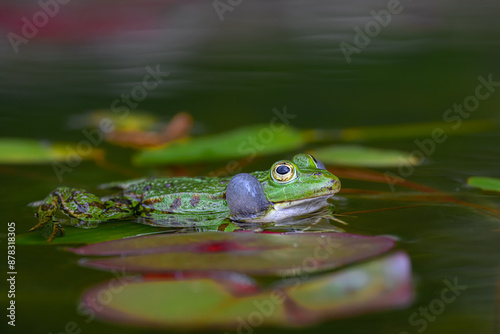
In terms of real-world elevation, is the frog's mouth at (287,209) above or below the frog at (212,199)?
below

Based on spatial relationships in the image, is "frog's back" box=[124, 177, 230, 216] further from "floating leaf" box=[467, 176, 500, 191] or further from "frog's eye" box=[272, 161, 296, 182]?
"floating leaf" box=[467, 176, 500, 191]

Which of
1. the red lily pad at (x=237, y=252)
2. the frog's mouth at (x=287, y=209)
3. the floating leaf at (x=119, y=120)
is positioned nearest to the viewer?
the red lily pad at (x=237, y=252)

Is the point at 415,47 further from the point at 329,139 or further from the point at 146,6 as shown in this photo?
the point at 146,6

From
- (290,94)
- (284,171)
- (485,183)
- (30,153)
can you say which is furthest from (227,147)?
(290,94)

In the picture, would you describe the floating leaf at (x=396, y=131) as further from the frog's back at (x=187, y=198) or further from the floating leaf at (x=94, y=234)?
the floating leaf at (x=94, y=234)

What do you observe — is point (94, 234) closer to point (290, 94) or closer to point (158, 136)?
point (158, 136)

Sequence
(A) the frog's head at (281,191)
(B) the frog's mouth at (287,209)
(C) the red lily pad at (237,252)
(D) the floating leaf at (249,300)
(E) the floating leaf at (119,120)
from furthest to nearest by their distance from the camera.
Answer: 1. (E) the floating leaf at (119,120)
2. (B) the frog's mouth at (287,209)
3. (A) the frog's head at (281,191)
4. (C) the red lily pad at (237,252)
5. (D) the floating leaf at (249,300)

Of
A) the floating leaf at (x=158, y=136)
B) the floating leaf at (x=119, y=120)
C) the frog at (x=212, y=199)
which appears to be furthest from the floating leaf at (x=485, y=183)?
the floating leaf at (x=119, y=120)

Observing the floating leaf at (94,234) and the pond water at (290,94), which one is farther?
the floating leaf at (94,234)
